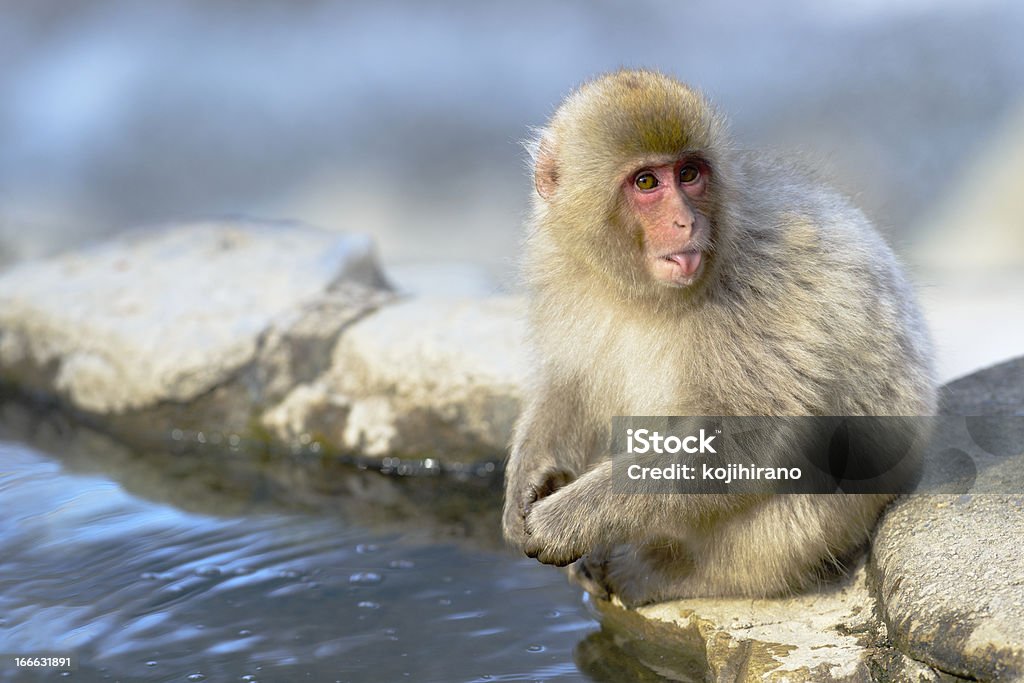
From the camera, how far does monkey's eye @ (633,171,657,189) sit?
3.16 meters

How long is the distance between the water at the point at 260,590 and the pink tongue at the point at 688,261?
1196 millimetres

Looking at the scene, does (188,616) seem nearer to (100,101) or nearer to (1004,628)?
(1004,628)

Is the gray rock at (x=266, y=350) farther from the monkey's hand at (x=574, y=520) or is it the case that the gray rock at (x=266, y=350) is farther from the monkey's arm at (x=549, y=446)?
the monkey's hand at (x=574, y=520)

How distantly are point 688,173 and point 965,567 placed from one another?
1214mm

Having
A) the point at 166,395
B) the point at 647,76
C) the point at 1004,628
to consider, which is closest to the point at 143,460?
the point at 166,395

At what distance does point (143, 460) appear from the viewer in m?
5.33

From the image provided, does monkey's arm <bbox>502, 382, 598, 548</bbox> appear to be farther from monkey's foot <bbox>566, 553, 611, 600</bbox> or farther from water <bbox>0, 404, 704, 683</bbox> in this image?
water <bbox>0, 404, 704, 683</bbox>

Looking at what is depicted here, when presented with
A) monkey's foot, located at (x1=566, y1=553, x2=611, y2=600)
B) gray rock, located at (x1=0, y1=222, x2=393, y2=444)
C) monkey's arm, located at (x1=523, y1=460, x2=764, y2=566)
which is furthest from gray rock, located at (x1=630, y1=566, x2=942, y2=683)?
gray rock, located at (x1=0, y1=222, x2=393, y2=444)

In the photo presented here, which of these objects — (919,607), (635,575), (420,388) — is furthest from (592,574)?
(420,388)

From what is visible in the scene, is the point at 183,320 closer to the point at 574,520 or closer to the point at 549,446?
the point at 549,446

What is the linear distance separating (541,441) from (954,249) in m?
5.88

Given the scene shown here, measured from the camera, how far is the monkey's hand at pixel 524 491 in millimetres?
3723

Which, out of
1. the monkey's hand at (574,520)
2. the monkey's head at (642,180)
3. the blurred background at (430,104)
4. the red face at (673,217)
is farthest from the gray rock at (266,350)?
the blurred background at (430,104)

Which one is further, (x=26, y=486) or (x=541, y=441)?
(x=26, y=486)
